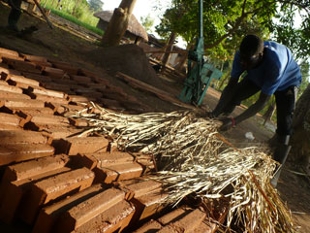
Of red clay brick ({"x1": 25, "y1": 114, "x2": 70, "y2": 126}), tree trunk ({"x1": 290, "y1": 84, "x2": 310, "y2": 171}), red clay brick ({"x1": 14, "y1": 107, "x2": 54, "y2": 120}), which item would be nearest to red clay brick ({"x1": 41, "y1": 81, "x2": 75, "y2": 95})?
red clay brick ({"x1": 14, "y1": 107, "x2": 54, "y2": 120})

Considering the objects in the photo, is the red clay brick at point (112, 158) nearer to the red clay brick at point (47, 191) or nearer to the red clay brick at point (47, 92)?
the red clay brick at point (47, 191)

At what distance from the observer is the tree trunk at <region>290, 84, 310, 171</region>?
17.4ft

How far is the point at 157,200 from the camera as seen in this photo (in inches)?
67.0

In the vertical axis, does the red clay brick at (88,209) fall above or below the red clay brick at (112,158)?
below

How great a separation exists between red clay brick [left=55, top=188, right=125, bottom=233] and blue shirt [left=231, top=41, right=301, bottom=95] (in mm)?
2074

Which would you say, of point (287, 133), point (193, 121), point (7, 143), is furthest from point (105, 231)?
point (287, 133)

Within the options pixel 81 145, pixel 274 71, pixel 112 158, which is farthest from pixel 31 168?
pixel 274 71

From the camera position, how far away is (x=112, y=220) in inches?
54.8

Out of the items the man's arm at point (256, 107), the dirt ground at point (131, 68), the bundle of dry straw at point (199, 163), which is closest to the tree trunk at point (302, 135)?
the dirt ground at point (131, 68)

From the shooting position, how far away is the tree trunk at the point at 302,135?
5312 mm

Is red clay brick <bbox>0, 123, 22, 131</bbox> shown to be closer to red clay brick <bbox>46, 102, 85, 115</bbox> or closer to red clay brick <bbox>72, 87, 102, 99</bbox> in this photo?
red clay brick <bbox>46, 102, 85, 115</bbox>

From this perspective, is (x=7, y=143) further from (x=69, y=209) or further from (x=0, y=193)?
(x=69, y=209)

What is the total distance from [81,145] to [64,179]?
0.39 m

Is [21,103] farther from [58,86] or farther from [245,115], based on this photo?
[245,115]
